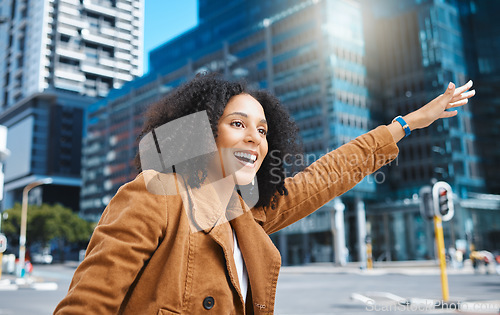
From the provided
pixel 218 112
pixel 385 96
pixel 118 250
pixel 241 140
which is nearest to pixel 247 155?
pixel 241 140

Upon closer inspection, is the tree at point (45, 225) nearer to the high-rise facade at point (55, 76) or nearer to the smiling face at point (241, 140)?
the high-rise facade at point (55, 76)

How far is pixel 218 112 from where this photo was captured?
6.35ft

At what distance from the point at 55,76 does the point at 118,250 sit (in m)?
102

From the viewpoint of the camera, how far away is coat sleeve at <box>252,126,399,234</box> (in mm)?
2227

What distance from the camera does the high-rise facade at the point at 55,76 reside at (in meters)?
92.6

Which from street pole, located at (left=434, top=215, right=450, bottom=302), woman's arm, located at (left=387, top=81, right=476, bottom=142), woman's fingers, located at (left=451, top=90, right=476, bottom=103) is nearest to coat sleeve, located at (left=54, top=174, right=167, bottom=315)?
woman's arm, located at (left=387, top=81, right=476, bottom=142)

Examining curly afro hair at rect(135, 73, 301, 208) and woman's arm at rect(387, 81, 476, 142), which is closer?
curly afro hair at rect(135, 73, 301, 208)

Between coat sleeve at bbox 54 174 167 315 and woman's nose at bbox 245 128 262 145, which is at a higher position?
woman's nose at bbox 245 128 262 145

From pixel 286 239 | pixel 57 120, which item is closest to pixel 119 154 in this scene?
pixel 57 120

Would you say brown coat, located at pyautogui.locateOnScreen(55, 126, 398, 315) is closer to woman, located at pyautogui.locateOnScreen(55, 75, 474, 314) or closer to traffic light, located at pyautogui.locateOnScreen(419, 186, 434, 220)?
woman, located at pyautogui.locateOnScreen(55, 75, 474, 314)

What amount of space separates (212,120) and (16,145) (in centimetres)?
10548

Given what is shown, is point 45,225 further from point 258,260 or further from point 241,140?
point 258,260

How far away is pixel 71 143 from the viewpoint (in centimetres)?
9775

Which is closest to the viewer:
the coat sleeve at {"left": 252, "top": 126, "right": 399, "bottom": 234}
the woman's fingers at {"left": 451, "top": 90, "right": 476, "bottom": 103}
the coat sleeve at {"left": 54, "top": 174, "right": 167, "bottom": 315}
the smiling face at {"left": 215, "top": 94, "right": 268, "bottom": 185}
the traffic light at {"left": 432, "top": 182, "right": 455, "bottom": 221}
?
the coat sleeve at {"left": 54, "top": 174, "right": 167, "bottom": 315}
